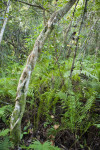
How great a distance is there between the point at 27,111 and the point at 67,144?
973 millimetres

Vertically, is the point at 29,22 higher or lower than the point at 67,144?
higher

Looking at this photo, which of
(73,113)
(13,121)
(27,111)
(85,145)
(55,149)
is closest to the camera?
(55,149)

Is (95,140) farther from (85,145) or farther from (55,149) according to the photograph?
(55,149)

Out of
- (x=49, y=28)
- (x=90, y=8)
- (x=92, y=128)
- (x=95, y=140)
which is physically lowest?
(x=95, y=140)

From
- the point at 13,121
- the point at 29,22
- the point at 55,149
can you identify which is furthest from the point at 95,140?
the point at 29,22

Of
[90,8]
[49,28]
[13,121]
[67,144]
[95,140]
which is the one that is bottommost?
[67,144]

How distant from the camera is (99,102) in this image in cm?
195

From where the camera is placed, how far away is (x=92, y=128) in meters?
1.56

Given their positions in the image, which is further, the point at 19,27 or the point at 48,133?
the point at 19,27

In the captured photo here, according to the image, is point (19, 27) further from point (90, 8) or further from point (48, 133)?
point (48, 133)

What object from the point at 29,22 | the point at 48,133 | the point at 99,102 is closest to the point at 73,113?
the point at 48,133

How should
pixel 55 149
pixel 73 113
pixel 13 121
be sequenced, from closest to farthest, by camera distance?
pixel 55 149
pixel 13 121
pixel 73 113

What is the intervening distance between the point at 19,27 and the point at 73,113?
5206 mm

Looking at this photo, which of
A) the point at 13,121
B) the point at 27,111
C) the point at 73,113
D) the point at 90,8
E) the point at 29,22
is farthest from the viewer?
the point at 29,22
